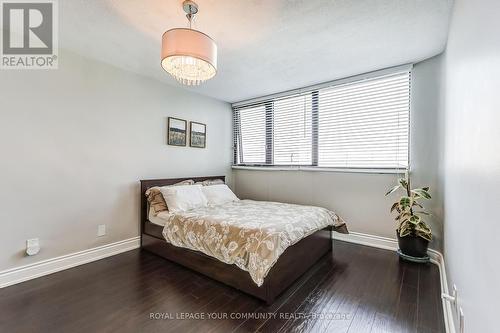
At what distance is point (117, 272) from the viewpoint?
245 cm

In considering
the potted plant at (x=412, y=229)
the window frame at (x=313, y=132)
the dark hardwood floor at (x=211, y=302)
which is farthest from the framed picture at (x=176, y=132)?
the potted plant at (x=412, y=229)

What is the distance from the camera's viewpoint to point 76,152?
8.66 feet

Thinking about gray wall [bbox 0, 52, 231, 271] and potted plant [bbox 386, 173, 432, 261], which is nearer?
gray wall [bbox 0, 52, 231, 271]

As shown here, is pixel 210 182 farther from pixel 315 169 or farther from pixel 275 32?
pixel 275 32

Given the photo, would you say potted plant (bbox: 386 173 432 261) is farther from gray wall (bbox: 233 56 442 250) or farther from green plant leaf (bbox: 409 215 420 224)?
A: gray wall (bbox: 233 56 442 250)

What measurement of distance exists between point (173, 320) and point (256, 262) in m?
0.76

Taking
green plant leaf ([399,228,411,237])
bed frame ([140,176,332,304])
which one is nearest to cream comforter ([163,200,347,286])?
bed frame ([140,176,332,304])

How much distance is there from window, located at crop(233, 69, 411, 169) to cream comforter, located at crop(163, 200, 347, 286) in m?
1.08

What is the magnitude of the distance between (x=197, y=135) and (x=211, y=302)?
9.06 feet

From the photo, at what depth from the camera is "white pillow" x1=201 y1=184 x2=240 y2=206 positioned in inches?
134

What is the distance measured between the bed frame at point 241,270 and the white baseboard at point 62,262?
0.88 feet

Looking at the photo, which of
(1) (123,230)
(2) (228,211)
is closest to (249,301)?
(2) (228,211)

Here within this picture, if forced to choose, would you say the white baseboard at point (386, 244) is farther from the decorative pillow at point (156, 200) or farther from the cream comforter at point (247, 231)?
the decorative pillow at point (156, 200)

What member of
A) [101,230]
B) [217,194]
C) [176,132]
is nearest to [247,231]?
[217,194]
